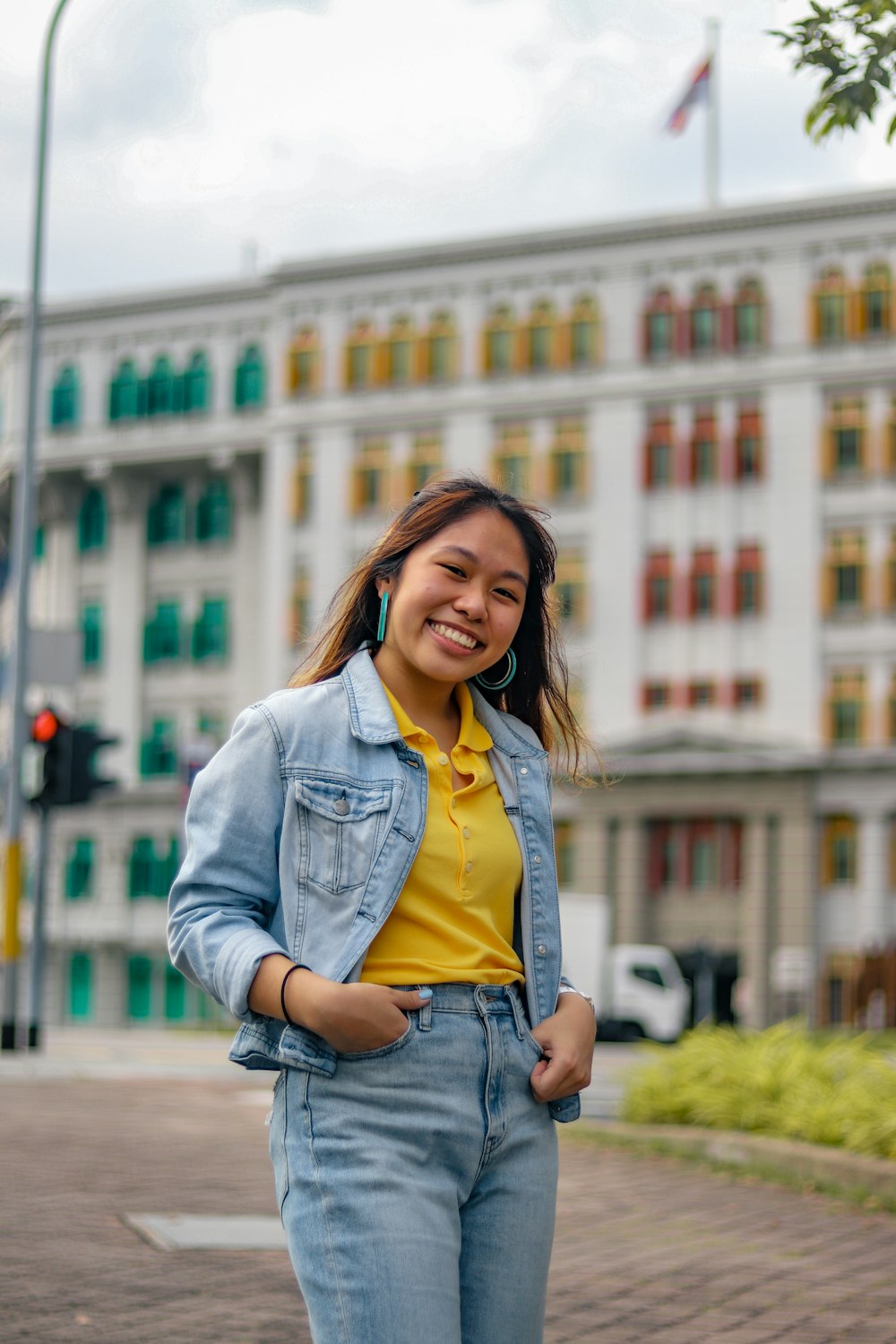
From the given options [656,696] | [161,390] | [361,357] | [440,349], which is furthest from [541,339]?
[161,390]

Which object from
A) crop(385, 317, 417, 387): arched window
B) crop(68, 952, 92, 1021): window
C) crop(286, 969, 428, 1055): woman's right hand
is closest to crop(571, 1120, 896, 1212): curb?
crop(286, 969, 428, 1055): woman's right hand

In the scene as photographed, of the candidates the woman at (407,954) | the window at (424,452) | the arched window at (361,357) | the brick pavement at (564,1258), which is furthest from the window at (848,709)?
the woman at (407,954)

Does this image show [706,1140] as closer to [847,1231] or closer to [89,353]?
[847,1231]

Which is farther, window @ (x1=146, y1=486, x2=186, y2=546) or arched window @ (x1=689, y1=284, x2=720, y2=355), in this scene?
window @ (x1=146, y1=486, x2=186, y2=546)

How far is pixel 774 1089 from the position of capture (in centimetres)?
1133

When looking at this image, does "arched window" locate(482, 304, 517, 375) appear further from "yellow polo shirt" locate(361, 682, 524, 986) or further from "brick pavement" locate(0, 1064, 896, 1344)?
"yellow polo shirt" locate(361, 682, 524, 986)

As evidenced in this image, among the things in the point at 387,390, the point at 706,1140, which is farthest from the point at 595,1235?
the point at 387,390

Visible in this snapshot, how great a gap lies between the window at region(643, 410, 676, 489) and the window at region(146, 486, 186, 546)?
13.0 meters

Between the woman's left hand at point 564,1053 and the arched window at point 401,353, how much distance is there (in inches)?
1764

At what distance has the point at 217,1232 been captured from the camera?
741cm

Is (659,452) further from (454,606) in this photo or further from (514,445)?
(454,606)

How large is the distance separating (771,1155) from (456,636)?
26.5 ft

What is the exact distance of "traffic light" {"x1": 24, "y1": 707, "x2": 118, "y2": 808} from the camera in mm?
17969

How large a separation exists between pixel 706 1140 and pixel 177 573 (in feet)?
134
